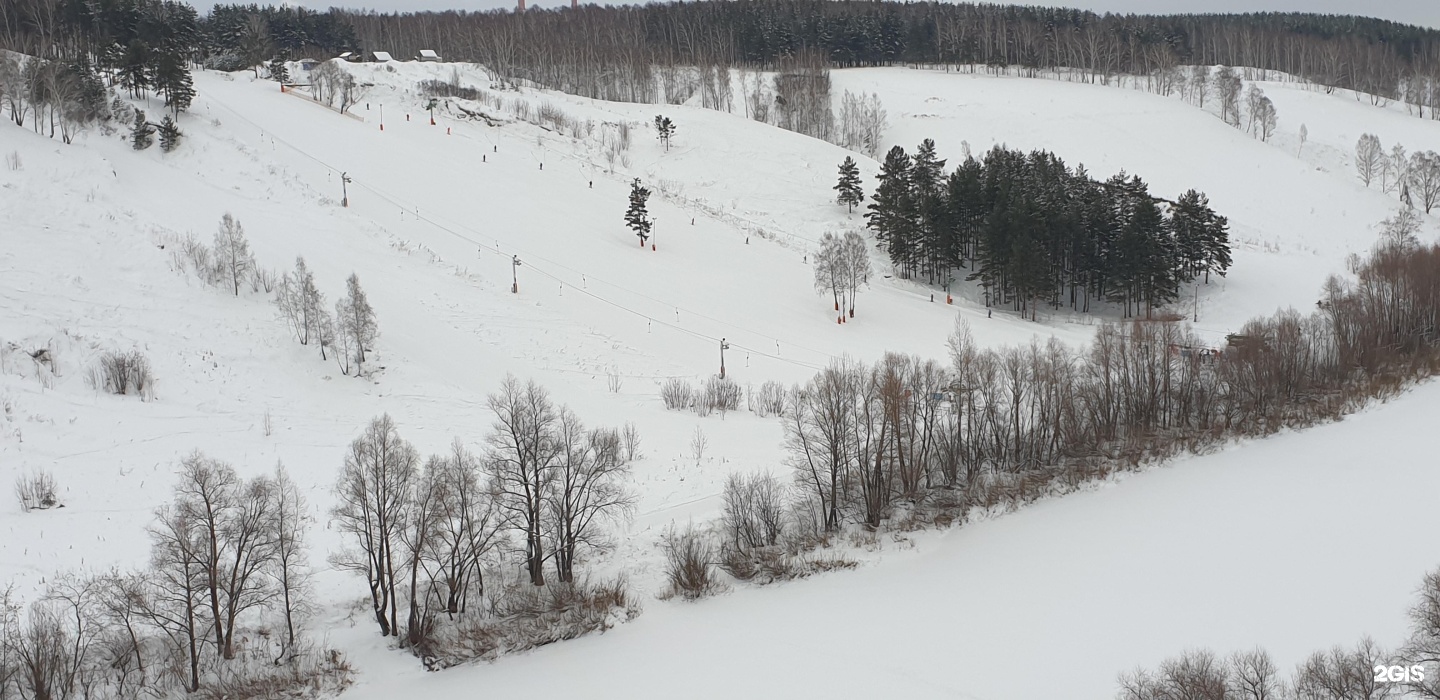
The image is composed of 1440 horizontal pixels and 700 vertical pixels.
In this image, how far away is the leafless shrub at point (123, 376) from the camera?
36.8 meters

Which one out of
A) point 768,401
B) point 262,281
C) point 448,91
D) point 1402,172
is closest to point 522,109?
point 448,91

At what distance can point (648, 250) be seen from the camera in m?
65.7

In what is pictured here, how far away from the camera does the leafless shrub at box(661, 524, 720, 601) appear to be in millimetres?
30172

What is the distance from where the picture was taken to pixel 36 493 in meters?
28.8

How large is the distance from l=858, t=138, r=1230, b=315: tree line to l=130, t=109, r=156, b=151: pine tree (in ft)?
177

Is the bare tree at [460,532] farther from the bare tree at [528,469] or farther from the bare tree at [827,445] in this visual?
the bare tree at [827,445]

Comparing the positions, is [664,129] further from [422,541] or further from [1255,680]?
[1255,680]

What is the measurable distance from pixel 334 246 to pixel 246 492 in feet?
106

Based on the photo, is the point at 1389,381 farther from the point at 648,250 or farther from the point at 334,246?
the point at 334,246

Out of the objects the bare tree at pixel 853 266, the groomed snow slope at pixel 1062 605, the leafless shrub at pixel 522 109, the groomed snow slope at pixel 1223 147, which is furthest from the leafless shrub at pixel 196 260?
the groomed snow slope at pixel 1223 147

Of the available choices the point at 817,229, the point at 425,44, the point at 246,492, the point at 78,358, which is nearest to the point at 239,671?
the point at 246,492

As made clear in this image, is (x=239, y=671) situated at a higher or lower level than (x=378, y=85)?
lower

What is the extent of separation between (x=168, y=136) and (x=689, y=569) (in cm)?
5574

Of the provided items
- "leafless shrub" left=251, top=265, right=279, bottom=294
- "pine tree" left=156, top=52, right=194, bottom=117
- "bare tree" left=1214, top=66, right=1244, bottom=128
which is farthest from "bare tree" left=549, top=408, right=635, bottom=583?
"bare tree" left=1214, top=66, right=1244, bottom=128
